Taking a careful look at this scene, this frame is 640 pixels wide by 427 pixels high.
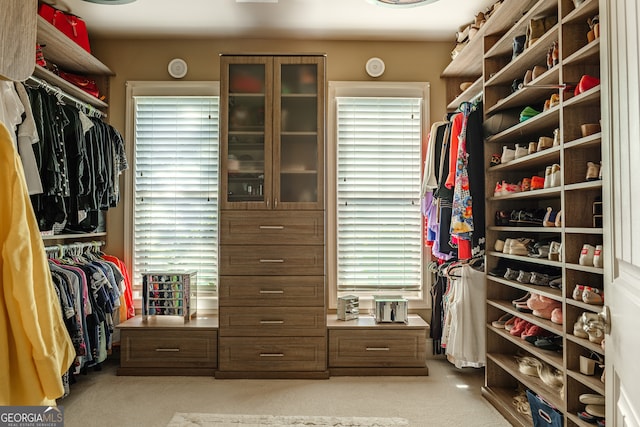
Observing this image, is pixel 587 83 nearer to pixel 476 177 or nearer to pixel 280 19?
pixel 476 177

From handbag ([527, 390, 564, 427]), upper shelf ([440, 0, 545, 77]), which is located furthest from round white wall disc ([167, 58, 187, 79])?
handbag ([527, 390, 564, 427])

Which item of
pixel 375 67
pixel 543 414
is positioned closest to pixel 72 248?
pixel 375 67

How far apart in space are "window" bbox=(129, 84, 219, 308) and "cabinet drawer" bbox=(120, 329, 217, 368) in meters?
0.60

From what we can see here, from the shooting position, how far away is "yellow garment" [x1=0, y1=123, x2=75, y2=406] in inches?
52.6

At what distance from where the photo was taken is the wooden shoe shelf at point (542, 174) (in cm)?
225

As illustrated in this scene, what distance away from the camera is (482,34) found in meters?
3.23

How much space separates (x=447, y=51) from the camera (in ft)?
14.0

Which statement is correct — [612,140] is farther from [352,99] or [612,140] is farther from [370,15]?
[352,99]

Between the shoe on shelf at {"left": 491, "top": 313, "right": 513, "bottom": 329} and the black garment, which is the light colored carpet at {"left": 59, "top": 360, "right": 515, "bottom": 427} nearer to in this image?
the shoe on shelf at {"left": 491, "top": 313, "right": 513, "bottom": 329}

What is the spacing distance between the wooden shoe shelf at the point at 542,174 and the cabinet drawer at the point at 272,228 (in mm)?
1218

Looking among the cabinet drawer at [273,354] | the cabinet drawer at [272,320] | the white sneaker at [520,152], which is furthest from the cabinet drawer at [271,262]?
the white sneaker at [520,152]

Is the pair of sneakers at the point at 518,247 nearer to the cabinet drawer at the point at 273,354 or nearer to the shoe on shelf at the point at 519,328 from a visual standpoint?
the shoe on shelf at the point at 519,328

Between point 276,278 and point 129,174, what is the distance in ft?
5.35

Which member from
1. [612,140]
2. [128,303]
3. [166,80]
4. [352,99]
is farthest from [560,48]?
[128,303]
